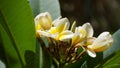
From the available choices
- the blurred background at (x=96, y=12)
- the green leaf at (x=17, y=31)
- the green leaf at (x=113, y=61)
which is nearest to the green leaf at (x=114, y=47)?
the green leaf at (x=113, y=61)

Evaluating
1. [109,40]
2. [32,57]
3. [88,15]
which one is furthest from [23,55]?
[88,15]

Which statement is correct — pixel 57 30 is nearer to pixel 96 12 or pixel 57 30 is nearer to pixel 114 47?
Answer: pixel 114 47

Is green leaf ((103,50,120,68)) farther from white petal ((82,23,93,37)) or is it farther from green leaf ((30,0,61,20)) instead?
green leaf ((30,0,61,20))

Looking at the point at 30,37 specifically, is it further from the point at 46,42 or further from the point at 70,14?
the point at 70,14

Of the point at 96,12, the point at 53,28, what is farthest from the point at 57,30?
the point at 96,12

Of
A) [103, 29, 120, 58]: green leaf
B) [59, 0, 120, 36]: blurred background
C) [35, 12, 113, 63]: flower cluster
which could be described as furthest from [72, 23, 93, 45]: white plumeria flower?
[59, 0, 120, 36]: blurred background
